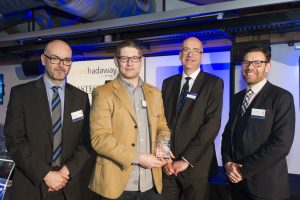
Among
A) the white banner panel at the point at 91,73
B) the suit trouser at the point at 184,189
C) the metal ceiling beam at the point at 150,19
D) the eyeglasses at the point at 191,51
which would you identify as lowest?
the suit trouser at the point at 184,189

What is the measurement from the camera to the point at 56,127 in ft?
7.76

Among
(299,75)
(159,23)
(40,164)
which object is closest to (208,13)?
(159,23)

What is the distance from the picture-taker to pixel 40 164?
87.2 inches

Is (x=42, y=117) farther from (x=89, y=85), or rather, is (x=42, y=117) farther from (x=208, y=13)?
(x=89, y=85)

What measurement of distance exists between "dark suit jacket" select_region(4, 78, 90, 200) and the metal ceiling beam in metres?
1.56

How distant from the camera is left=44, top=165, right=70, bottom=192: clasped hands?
7.28 feet

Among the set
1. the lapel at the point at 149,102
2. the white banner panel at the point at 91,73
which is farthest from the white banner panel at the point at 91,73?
the lapel at the point at 149,102

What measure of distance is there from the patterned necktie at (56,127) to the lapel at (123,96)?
0.52 meters

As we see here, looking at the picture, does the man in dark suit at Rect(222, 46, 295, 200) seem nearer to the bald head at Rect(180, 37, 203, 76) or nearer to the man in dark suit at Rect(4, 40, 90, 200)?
the bald head at Rect(180, 37, 203, 76)

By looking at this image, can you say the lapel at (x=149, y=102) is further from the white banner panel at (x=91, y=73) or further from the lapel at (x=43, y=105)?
the white banner panel at (x=91, y=73)

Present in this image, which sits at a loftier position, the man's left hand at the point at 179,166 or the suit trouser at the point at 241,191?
the man's left hand at the point at 179,166

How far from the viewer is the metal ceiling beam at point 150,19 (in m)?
2.96

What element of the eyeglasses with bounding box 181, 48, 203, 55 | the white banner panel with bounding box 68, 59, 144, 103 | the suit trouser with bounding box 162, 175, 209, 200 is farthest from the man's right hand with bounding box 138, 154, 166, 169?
the white banner panel with bounding box 68, 59, 144, 103

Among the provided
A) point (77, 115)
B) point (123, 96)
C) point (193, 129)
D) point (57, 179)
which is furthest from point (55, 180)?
point (193, 129)
